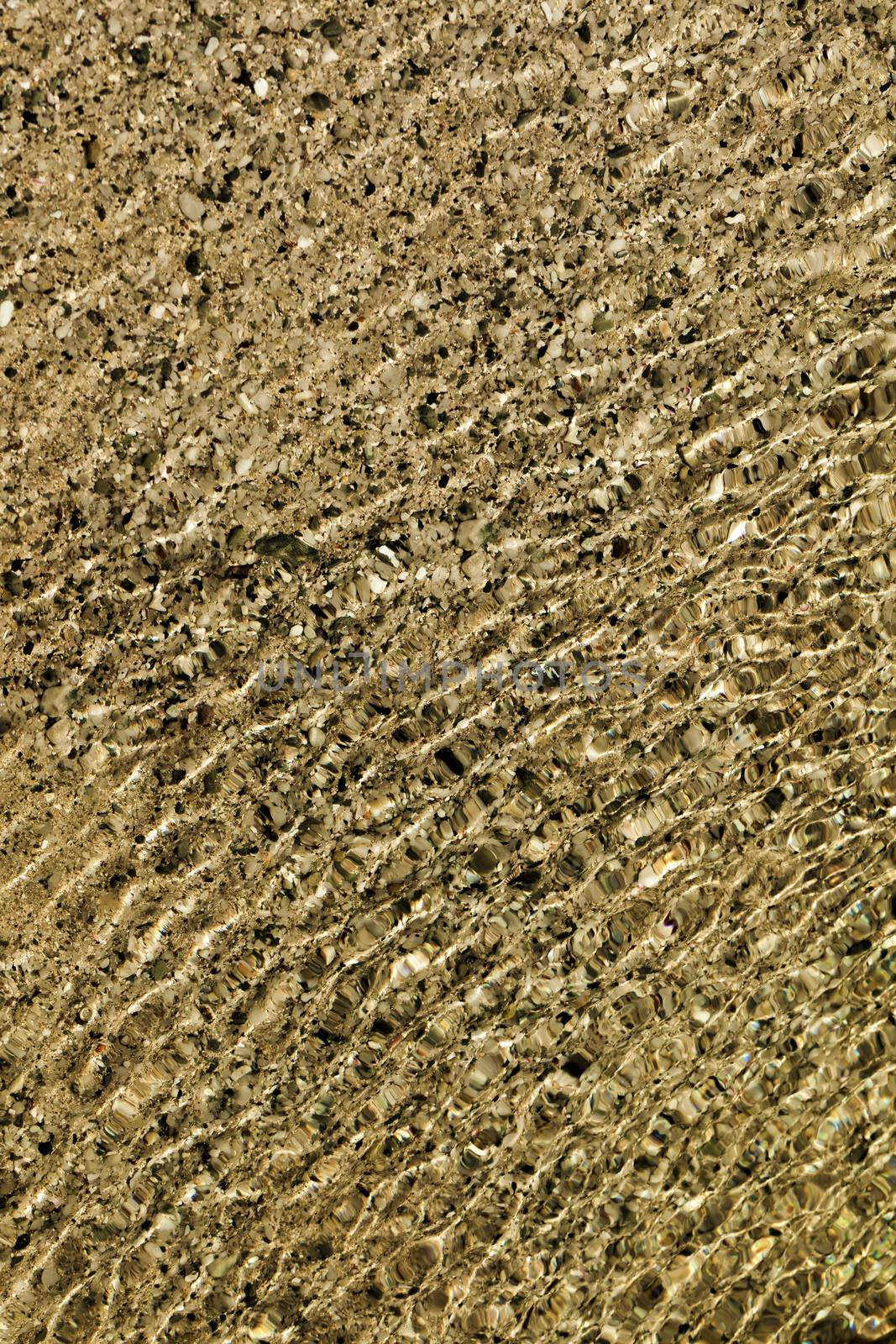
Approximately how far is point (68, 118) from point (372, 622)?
0.75 m

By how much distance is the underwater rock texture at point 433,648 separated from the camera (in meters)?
1.31

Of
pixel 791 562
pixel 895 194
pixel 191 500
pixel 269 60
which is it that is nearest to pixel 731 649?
pixel 791 562

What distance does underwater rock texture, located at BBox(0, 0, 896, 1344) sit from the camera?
131 cm

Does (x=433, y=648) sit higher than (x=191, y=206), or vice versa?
(x=191, y=206)

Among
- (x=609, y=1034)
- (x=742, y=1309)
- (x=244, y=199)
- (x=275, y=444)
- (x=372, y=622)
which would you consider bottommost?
(x=742, y=1309)

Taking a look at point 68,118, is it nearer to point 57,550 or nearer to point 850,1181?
point 57,550

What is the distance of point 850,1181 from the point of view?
4.69ft

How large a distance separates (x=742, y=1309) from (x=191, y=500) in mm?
1351

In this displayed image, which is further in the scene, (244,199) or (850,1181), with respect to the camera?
(850,1181)

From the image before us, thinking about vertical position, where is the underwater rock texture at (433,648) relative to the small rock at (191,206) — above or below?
below

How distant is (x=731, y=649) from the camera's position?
1403 millimetres

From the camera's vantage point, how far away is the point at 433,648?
4.49 ft

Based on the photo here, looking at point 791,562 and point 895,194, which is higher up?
point 895,194

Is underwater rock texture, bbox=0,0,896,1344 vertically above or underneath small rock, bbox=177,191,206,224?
underneath
